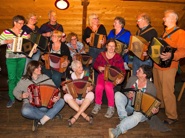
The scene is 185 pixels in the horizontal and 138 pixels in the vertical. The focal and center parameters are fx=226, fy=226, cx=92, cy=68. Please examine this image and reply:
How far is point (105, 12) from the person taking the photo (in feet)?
17.4

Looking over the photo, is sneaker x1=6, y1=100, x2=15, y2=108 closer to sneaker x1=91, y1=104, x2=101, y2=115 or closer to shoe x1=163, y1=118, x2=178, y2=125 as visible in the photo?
sneaker x1=91, y1=104, x2=101, y2=115

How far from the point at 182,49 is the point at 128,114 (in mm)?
1352

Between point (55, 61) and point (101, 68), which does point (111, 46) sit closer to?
point (101, 68)

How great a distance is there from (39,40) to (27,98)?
3.20 ft

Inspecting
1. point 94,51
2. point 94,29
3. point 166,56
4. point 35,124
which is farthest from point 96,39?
point 35,124

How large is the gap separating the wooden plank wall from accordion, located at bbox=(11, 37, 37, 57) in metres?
1.67

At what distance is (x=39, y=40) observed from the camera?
3770 mm

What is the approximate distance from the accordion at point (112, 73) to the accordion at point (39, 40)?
44.1 inches

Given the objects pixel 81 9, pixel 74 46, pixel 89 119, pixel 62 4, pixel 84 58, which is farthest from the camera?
pixel 81 9

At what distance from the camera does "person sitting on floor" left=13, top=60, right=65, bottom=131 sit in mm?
3416

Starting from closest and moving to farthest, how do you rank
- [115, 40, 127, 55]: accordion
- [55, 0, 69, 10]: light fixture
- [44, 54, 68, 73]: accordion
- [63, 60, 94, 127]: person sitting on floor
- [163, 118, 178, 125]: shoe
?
[63, 60, 94, 127]: person sitting on floor, [163, 118, 178, 125]: shoe, [44, 54, 68, 73]: accordion, [115, 40, 127, 55]: accordion, [55, 0, 69, 10]: light fixture

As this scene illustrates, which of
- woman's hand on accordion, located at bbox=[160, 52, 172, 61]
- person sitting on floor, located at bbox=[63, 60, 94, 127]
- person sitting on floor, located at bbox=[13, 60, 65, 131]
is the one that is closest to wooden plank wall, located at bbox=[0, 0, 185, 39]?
person sitting on floor, located at bbox=[63, 60, 94, 127]

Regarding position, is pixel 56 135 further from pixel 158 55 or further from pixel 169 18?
pixel 169 18

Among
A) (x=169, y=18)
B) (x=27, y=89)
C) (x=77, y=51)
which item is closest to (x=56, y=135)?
(x=27, y=89)
